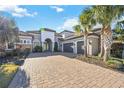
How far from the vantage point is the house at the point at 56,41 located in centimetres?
1338

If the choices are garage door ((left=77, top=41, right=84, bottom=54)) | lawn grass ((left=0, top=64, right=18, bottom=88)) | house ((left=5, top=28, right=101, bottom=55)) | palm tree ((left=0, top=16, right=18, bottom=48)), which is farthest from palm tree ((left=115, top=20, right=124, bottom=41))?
lawn grass ((left=0, top=64, right=18, bottom=88))

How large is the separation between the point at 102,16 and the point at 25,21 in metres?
4.95

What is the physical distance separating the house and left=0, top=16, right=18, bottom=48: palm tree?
0.79 metres

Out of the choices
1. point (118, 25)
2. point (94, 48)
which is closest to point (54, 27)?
point (118, 25)

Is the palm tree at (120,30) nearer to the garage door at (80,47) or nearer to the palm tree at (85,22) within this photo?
the palm tree at (85,22)

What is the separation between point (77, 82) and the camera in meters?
7.19

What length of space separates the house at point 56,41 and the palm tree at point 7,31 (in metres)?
Result: 0.79

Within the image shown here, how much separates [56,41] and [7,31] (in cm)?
479

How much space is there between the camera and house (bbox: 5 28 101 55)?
43.9 ft

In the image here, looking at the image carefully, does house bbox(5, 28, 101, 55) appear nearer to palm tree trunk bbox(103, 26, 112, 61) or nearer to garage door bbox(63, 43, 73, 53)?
garage door bbox(63, 43, 73, 53)

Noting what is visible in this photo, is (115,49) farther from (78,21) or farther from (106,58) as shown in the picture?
(106,58)

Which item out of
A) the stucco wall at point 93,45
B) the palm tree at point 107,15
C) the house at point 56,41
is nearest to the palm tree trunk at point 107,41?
the palm tree at point 107,15

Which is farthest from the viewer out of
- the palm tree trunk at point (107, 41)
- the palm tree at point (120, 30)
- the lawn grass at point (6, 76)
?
the palm tree at point (120, 30)

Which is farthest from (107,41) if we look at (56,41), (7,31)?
(7,31)
